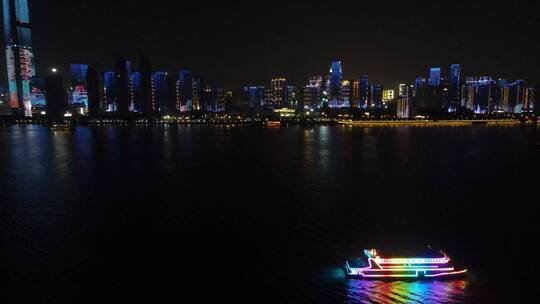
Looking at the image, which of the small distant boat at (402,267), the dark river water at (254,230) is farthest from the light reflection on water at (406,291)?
the small distant boat at (402,267)

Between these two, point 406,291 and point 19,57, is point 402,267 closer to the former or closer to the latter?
point 406,291

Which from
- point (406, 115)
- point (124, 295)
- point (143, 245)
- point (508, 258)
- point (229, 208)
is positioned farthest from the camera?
point (406, 115)

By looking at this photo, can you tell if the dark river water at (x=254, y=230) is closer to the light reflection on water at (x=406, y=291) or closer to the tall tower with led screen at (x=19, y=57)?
the light reflection on water at (x=406, y=291)

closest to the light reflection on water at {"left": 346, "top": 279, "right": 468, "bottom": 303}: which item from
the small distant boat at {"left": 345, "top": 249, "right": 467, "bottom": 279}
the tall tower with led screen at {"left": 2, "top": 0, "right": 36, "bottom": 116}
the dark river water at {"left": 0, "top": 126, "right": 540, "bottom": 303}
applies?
the dark river water at {"left": 0, "top": 126, "right": 540, "bottom": 303}

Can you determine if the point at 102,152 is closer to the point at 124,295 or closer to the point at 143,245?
the point at 143,245

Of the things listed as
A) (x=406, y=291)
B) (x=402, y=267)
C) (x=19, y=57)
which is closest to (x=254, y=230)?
(x=402, y=267)

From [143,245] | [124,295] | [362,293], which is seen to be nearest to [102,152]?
[143,245]
